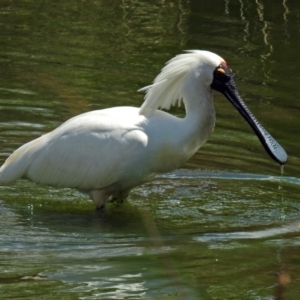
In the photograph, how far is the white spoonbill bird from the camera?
877cm

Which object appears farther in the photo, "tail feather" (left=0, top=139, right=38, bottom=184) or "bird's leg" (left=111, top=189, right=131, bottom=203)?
"bird's leg" (left=111, top=189, right=131, bottom=203)

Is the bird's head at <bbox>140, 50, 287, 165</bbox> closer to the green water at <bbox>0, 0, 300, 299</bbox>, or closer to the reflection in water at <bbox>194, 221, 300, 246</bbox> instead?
the green water at <bbox>0, 0, 300, 299</bbox>

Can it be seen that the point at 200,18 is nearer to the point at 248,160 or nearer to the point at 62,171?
the point at 248,160

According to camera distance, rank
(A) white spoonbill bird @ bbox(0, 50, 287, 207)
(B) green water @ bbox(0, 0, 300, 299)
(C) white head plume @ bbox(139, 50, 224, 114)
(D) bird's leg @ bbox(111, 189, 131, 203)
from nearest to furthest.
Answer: (B) green water @ bbox(0, 0, 300, 299) → (A) white spoonbill bird @ bbox(0, 50, 287, 207) → (C) white head plume @ bbox(139, 50, 224, 114) → (D) bird's leg @ bbox(111, 189, 131, 203)

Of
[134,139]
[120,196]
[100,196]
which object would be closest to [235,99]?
[134,139]

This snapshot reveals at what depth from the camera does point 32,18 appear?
17906 mm

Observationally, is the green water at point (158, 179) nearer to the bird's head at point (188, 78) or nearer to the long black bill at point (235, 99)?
the long black bill at point (235, 99)

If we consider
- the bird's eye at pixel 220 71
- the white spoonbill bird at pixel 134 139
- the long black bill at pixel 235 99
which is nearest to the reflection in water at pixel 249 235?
the white spoonbill bird at pixel 134 139

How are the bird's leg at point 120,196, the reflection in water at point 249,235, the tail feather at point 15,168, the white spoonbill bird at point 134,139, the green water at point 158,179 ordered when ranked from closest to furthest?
1. the green water at point 158,179
2. the reflection in water at point 249,235
3. the white spoonbill bird at point 134,139
4. the tail feather at point 15,168
5. the bird's leg at point 120,196

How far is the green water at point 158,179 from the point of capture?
23.5ft

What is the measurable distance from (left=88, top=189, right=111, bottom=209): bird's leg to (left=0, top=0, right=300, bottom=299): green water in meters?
0.13

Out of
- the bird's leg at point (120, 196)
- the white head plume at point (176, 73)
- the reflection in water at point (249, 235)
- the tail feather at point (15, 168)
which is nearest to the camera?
the reflection in water at point (249, 235)

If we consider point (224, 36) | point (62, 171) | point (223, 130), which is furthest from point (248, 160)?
point (224, 36)

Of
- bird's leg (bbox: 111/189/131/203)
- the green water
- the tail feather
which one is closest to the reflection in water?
the green water
